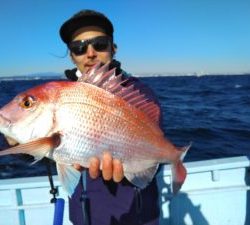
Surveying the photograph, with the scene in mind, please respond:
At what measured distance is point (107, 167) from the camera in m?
1.98

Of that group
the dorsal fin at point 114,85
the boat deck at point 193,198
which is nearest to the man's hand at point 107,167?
the dorsal fin at point 114,85

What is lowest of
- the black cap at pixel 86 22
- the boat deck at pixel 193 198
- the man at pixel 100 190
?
the boat deck at pixel 193 198

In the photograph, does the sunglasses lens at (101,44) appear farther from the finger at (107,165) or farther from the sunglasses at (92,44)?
the finger at (107,165)

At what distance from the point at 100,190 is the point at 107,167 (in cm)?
63

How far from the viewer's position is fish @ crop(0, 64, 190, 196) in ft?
6.20

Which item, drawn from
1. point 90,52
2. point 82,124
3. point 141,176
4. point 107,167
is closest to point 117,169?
point 107,167

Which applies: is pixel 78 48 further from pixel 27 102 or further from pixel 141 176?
pixel 141 176

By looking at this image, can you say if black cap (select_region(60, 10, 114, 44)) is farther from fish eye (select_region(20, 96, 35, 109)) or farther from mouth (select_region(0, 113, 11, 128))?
mouth (select_region(0, 113, 11, 128))

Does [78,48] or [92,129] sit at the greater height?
[78,48]

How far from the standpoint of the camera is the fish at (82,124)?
1.89m

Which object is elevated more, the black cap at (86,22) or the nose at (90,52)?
the black cap at (86,22)

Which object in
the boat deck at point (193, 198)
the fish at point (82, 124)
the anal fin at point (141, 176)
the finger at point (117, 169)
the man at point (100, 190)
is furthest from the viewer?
the boat deck at point (193, 198)

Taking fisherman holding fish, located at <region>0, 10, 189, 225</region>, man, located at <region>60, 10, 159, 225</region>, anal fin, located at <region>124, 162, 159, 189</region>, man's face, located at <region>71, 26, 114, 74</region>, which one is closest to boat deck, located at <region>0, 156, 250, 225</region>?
man, located at <region>60, 10, 159, 225</region>

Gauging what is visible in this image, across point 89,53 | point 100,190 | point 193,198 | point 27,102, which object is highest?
point 89,53
